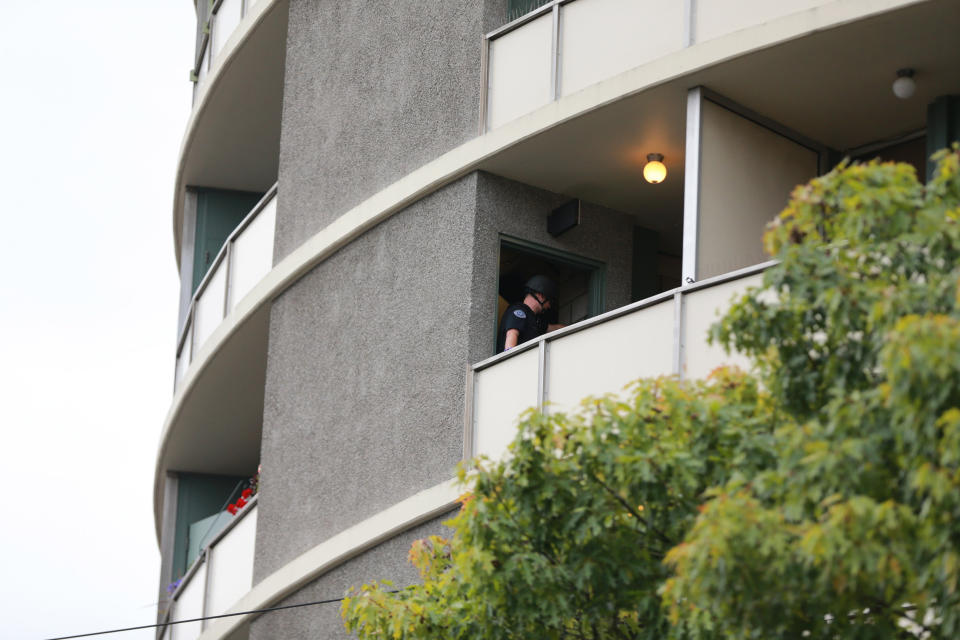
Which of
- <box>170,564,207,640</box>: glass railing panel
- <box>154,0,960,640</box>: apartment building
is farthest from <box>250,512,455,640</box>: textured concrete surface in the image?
<box>170,564,207,640</box>: glass railing panel

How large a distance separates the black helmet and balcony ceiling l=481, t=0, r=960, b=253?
912mm

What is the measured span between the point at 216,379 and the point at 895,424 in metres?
15.2

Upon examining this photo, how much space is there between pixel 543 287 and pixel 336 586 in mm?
3476

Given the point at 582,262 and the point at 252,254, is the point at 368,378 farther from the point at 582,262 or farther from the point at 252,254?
the point at 252,254

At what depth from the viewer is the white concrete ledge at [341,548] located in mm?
14667

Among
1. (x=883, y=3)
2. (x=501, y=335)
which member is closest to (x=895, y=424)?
(x=883, y=3)

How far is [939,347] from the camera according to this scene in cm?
668

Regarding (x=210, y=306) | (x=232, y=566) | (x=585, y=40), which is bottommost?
(x=232, y=566)

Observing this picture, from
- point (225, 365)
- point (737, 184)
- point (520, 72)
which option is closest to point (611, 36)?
point (520, 72)

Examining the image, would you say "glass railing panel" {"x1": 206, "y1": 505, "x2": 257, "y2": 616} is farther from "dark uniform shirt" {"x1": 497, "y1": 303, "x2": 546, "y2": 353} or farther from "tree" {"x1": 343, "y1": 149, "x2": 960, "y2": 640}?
"tree" {"x1": 343, "y1": 149, "x2": 960, "y2": 640}

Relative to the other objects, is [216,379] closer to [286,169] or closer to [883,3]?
[286,169]

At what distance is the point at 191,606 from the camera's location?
65.8 feet

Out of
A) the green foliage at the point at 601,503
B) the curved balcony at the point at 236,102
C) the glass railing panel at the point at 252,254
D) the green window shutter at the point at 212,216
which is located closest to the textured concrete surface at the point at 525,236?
the glass railing panel at the point at 252,254

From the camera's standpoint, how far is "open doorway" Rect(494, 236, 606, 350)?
15.9 metres
